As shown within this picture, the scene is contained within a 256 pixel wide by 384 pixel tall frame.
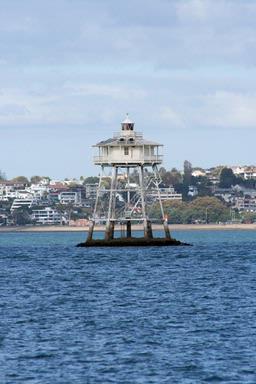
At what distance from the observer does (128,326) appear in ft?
187

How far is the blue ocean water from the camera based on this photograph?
4694 centimetres

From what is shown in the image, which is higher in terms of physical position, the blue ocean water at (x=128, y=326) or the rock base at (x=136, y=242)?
the rock base at (x=136, y=242)

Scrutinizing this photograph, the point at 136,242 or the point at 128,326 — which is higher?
the point at 136,242

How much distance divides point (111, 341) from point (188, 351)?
3.56 metres

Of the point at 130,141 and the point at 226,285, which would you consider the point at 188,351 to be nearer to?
the point at 226,285

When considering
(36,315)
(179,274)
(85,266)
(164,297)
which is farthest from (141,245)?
(36,315)

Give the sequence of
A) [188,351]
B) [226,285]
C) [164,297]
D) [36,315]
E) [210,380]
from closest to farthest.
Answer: [210,380] → [188,351] → [36,315] → [164,297] → [226,285]

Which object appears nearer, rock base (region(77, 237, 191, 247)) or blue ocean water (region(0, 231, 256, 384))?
blue ocean water (region(0, 231, 256, 384))

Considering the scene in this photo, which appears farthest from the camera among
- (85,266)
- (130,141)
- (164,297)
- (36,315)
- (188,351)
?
(130,141)

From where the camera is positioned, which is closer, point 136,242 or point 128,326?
point 128,326

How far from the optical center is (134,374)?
1828 inches

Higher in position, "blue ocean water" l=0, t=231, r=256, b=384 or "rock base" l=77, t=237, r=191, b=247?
"rock base" l=77, t=237, r=191, b=247

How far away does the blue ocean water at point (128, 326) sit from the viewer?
46.9 meters

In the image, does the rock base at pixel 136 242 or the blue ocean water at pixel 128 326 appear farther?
the rock base at pixel 136 242
